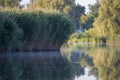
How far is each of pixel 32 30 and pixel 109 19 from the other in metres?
36.7

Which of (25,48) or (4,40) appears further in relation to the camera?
(25,48)

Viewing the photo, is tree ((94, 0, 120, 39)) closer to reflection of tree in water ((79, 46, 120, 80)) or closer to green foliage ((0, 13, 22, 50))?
green foliage ((0, 13, 22, 50))

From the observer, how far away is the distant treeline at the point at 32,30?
30.8 metres

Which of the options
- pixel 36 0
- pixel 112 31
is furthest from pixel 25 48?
pixel 36 0

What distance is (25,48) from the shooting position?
36.0 meters

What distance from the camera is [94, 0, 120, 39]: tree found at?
6981 cm

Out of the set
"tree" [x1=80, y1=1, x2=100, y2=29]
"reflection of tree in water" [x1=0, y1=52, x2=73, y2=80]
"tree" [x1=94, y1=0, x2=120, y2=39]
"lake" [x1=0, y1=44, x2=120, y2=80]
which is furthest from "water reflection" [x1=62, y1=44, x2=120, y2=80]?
"tree" [x1=80, y1=1, x2=100, y2=29]

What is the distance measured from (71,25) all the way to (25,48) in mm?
6037

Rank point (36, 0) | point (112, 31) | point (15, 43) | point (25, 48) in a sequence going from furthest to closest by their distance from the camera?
point (36, 0), point (112, 31), point (25, 48), point (15, 43)

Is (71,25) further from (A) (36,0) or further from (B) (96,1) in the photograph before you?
(B) (96,1)

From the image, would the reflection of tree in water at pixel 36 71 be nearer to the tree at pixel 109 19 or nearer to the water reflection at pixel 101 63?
the water reflection at pixel 101 63

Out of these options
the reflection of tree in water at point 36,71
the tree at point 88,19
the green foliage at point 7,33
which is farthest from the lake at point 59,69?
the tree at point 88,19

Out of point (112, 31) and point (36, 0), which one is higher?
point (36, 0)

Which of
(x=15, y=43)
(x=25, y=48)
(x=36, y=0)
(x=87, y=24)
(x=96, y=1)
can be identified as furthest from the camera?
(x=96, y=1)
